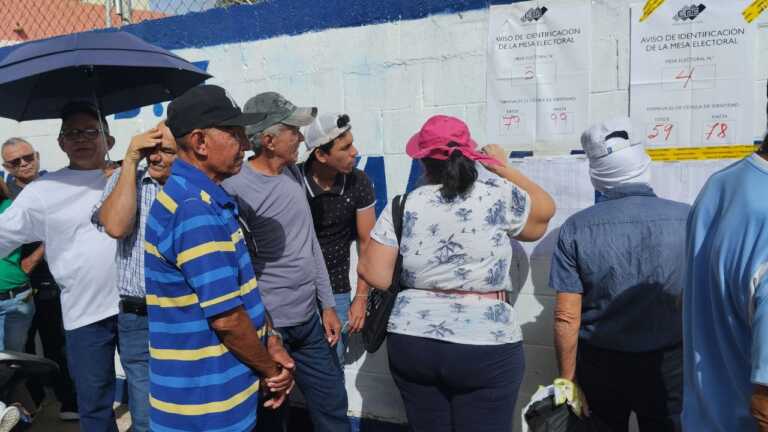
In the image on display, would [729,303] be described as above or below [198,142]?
below

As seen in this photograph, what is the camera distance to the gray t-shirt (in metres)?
2.73

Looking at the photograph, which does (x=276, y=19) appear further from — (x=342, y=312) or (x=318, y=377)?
(x=318, y=377)

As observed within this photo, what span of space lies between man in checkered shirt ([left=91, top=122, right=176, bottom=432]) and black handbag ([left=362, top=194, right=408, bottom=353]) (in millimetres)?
1026

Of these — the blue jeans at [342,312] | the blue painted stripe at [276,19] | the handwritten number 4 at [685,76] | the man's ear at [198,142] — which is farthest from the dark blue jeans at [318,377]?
the handwritten number 4 at [685,76]

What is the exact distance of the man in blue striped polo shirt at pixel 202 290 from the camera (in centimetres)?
198

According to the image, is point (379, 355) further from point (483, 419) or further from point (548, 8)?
point (548, 8)

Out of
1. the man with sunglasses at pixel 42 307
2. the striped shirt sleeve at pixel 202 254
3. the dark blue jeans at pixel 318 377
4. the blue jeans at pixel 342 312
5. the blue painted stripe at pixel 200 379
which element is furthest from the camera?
the man with sunglasses at pixel 42 307

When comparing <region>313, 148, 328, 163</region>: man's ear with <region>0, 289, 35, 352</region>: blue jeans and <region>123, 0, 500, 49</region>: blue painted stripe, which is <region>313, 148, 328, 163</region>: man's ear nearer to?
<region>123, 0, 500, 49</region>: blue painted stripe

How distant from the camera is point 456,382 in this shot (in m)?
2.35

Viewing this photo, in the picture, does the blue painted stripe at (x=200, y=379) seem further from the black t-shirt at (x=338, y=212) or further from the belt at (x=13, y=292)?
the belt at (x=13, y=292)

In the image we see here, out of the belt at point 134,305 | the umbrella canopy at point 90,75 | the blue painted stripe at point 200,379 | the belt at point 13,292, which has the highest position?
the umbrella canopy at point 90,75

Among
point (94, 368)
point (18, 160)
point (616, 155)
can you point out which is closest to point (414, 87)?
point (616, 155)

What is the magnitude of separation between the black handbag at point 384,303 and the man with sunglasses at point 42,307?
2.53 meters

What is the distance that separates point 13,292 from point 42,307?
0.55 metres
